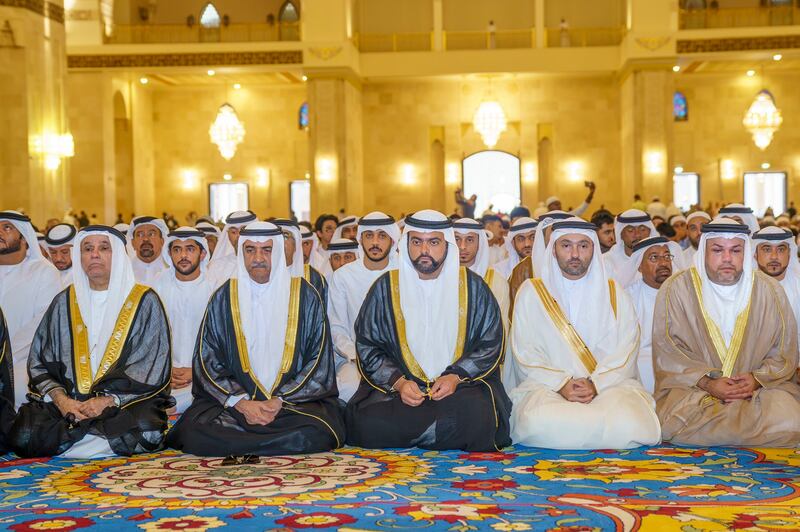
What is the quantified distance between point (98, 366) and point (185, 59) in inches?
537

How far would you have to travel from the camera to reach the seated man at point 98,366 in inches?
174

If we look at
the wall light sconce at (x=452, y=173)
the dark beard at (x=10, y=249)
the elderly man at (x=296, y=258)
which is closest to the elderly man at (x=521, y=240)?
the elderly man at (x=296, y=258)

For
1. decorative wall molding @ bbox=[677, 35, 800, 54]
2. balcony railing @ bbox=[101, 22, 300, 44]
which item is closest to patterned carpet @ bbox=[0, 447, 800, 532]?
decorative wall molding @ bbox=[677, 35, 800, 54]

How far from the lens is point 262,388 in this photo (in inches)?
181

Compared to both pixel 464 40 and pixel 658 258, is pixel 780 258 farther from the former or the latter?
pixel 464 40

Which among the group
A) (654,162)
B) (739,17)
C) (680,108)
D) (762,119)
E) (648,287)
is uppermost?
(739,17)

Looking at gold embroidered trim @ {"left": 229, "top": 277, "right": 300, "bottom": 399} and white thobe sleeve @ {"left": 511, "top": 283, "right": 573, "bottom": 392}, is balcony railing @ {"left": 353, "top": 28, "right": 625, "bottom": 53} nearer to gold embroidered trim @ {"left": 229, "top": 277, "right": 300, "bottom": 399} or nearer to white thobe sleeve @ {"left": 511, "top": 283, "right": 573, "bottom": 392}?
white thobe sleeve @ {"left": 511, "top": 283, "right": 573, "bottom": 392}

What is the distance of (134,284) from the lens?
4.70 m

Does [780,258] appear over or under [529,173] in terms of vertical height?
under

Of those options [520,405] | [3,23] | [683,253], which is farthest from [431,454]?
[3,23]

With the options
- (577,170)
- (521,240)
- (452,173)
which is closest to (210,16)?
(452,173)

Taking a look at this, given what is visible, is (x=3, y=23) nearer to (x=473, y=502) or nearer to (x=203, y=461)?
(x=203, y=461)

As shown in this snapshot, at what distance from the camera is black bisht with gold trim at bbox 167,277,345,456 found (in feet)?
14.5

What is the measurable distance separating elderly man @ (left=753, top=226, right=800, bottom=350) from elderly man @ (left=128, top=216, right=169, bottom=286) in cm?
345
